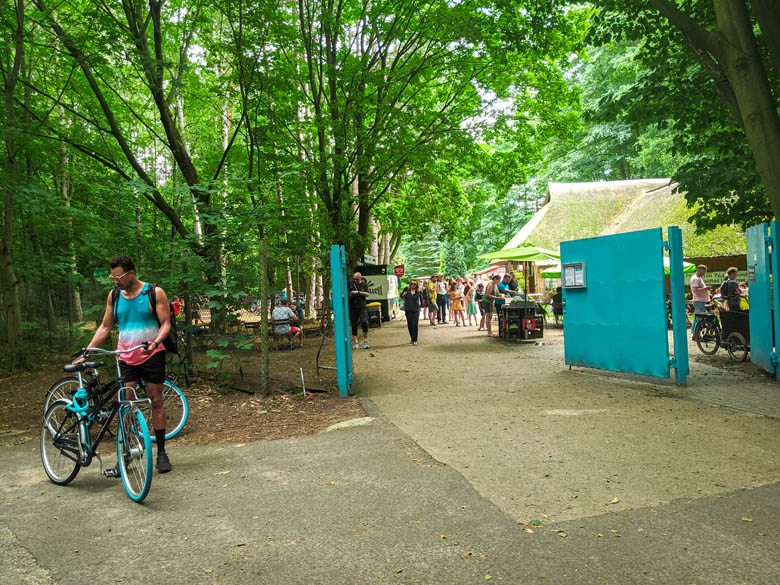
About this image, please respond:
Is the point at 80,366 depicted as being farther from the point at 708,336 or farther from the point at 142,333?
the point at 708,336

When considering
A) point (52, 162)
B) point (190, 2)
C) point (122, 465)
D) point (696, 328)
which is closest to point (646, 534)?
point (122, 465)

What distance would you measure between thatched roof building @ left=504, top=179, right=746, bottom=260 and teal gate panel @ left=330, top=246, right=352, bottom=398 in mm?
20636

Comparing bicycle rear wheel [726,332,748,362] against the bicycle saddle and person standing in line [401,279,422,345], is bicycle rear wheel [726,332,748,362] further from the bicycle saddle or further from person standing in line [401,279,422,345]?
the bicycle saddle

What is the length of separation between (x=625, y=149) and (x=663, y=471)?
135ft

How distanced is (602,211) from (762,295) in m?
23.4

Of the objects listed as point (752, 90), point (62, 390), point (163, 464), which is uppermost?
point (752, 90)

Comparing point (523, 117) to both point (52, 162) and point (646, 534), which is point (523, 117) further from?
point (646, 534)

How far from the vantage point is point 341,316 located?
834 centimetres

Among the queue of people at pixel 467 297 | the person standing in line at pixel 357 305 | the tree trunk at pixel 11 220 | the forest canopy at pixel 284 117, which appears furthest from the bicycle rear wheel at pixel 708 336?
the tree trunk at pixel 11 220

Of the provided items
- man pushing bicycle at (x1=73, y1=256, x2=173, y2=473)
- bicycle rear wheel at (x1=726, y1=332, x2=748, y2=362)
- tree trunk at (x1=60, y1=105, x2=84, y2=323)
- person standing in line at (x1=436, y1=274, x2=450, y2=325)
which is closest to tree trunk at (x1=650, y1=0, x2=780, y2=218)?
bicycle rear wheel at (x1=726, y1=332, x2=748, y2=362)

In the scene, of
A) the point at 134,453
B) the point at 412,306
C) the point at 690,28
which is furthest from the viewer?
the point at 412,306

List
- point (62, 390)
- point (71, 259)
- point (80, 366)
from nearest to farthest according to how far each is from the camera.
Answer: point (80, 366)
point (62, 390)
point (71, 259)

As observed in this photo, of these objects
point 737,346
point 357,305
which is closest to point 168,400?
point 357,305

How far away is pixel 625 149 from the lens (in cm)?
4128
